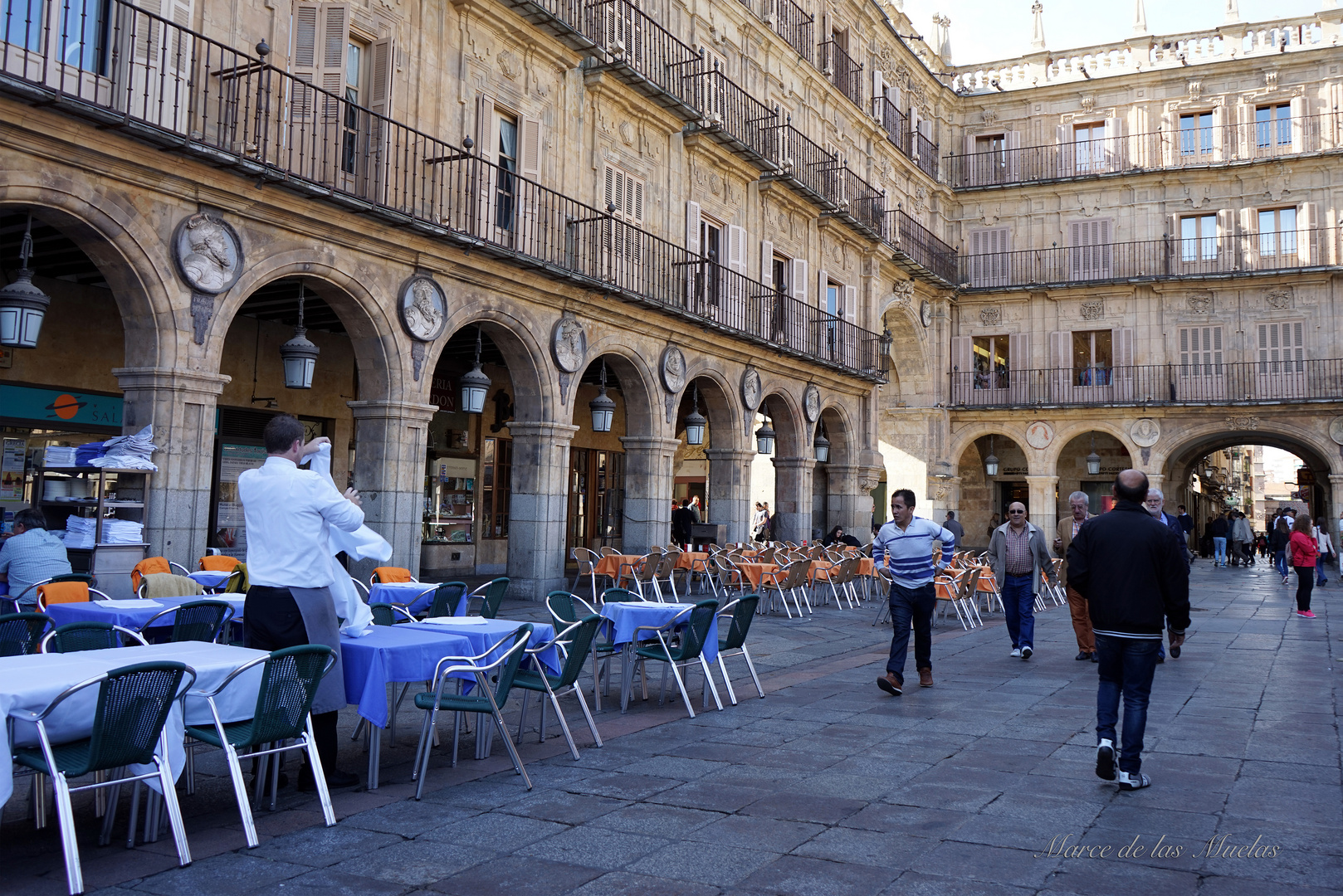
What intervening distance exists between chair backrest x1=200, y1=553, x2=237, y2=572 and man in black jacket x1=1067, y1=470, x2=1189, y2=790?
23.8ft

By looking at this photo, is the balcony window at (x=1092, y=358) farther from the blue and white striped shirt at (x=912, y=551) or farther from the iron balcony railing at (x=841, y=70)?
the blue and white striped shirt at (x=912, y=551)

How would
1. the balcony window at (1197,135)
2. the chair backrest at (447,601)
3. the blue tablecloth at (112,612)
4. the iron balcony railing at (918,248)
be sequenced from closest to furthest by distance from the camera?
the blue tablecloth at (112,612) < the chair backrest at (447,601) < the iron balcony railing at (918,248) < the balcony window at (1197,135)

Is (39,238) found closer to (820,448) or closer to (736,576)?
(736,576)

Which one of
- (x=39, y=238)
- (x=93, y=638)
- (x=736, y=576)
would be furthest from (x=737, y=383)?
(x=93, y=638)

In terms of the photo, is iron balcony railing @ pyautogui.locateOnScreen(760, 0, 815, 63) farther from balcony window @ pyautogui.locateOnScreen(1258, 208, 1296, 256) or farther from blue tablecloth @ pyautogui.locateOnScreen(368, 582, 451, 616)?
blue tablecloth @ pyautogui.locateOnScreen(368, 582, 451, 616)

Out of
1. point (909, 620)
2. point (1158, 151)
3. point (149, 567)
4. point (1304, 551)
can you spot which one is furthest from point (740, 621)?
point (1158, 151)

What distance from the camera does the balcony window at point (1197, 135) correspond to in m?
27.7

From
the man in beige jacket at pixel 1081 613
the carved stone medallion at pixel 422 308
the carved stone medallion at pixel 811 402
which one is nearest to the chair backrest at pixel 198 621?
the carved stone medallion at pixel 422 308

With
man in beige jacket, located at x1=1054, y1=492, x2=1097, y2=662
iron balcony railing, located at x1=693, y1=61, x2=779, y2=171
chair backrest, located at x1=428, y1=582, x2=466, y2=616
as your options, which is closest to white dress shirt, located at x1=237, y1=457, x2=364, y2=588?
chair backrest, located at x1=428, y1=582, x2=466, y2=616

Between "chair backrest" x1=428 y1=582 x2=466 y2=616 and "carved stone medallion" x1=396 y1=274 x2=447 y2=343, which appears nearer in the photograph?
"chair backrest" x1=428 y1=582 x2=466 y2=616

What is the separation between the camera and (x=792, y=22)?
21203mm

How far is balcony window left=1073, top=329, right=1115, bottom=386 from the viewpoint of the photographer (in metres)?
27.9

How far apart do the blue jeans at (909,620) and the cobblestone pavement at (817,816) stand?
14.9 inches

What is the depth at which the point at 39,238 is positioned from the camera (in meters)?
10.2
